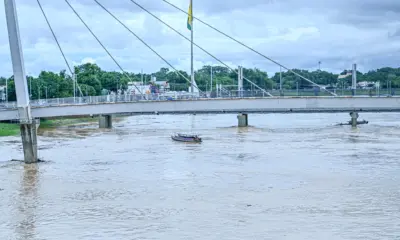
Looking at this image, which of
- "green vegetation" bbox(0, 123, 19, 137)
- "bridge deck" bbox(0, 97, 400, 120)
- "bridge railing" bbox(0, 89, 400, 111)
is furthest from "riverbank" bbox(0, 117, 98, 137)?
"bridge deck" bbox(0, 97, 400, 120)

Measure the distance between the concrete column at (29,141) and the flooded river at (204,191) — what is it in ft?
2.43

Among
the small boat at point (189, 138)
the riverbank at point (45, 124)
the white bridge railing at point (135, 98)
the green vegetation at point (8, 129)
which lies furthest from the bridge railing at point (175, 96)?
the small boat at point (189, 138)

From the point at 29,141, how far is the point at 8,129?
91.9 feet

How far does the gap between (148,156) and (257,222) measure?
20500 mm

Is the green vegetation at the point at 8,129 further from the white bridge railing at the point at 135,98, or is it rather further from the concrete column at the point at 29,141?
the concrete column at the point at 29,141

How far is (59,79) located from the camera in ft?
335

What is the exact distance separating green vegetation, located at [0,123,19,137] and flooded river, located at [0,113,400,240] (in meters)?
12.5

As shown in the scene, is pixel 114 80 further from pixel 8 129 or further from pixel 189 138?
pixel 189 138

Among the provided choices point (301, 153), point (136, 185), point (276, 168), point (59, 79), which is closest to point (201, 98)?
point (301, 153)

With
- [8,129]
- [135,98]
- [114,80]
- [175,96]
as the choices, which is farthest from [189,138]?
[114,80]

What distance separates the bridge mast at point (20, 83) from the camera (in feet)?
127

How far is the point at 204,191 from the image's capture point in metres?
28.7

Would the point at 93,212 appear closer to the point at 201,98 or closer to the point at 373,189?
the point at 373,189

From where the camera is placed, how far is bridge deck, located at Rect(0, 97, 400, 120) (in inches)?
2276
